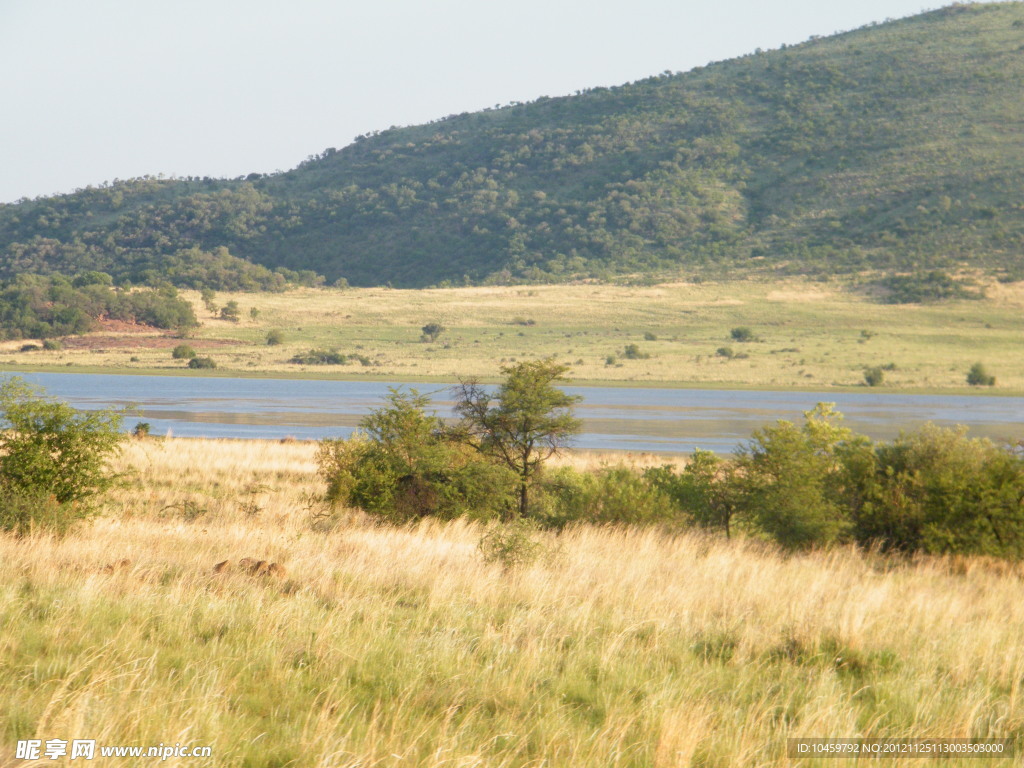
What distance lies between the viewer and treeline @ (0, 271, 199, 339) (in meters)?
85.1

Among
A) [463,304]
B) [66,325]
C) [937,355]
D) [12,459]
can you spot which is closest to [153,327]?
[66,325]

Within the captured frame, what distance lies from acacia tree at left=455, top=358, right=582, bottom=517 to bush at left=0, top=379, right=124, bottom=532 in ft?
20.4

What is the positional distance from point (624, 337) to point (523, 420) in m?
69.1

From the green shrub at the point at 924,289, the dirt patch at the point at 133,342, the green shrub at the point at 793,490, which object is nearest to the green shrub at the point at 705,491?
the green shrub at the point at 793,490

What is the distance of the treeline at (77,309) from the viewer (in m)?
85.1

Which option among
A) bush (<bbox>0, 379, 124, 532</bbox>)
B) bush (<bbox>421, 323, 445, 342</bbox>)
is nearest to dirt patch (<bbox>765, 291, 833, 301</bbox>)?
bush (<bbox>421, 323, 445, 342</bbox>)

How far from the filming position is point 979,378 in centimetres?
6631

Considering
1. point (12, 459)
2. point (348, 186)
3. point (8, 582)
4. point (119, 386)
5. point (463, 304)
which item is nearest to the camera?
point (8, 582)

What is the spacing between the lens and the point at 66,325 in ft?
282

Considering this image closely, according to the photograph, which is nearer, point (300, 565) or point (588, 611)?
point (588, 611)

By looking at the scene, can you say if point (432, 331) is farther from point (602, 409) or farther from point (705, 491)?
point (705, 491)

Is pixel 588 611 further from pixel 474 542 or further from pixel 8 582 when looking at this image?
pixel 474 542

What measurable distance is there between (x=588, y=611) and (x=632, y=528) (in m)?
7.53

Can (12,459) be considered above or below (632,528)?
above
